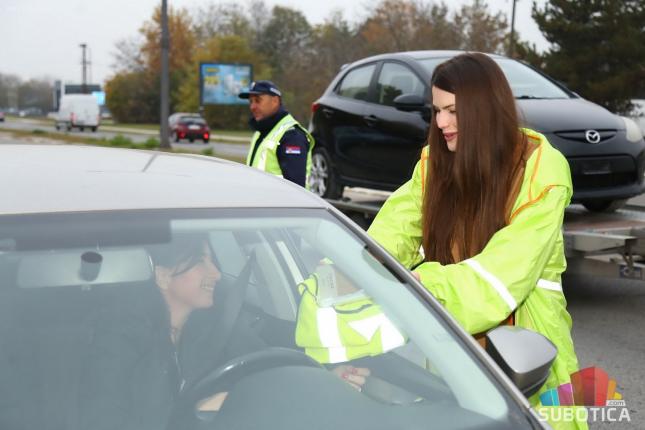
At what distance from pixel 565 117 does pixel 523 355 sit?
527 cm

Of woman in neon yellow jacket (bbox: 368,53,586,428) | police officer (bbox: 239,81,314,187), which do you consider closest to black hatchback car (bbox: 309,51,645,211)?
police officer (bbox: 239,81,314,187)

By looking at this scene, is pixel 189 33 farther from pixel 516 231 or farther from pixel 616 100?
pixel 516 231

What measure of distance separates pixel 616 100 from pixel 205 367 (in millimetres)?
41101

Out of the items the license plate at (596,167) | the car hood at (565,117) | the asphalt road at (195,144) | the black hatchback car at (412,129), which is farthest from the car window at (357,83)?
the asphalt road at (195,144)

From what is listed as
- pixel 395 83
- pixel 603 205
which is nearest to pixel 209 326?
pixel 603 205

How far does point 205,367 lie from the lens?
2.35 metres

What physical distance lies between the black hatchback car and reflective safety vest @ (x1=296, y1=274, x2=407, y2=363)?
15.5 ft

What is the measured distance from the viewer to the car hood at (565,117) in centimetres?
723

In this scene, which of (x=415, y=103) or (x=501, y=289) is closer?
(x=501, y=289)

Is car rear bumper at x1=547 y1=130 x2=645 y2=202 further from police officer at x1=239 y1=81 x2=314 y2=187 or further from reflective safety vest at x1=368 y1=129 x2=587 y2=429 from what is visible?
reflective safety vest at x1=368 y1=129 x2=587 y2=429

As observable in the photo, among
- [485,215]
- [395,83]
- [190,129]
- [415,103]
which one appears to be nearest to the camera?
[485,215]

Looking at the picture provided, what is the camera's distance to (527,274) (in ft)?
8.73

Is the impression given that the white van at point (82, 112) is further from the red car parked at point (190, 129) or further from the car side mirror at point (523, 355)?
the car side mirror at point (523, 355)

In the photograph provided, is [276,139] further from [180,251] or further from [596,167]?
[180,251]
